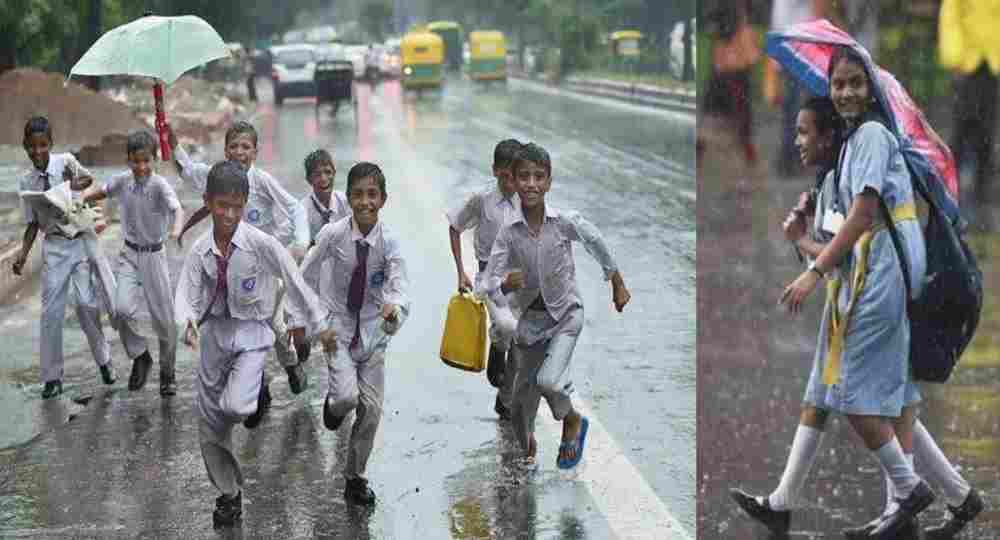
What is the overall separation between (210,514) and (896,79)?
12.1 feet

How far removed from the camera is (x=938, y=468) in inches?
169

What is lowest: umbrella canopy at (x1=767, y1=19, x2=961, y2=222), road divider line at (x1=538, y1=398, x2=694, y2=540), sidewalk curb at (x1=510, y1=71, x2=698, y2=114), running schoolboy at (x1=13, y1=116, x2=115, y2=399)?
sidewalk curb at (x1=510, y1=71, x2=698, y2=114)

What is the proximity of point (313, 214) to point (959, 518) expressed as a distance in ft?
17.7

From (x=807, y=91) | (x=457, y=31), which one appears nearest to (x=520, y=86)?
(x=457, y=31)

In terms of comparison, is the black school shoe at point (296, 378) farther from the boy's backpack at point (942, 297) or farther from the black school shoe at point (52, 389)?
the boy's backpack at point (942, 297)

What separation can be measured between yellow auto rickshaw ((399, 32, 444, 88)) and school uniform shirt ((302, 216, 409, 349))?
50.5 metres

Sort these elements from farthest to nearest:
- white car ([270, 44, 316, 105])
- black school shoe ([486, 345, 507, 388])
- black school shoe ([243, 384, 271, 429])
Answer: white car ([270, 44, 316, 105]), black school shoe ([486, 345, 507, 388]), black school shoe ([243, 384, 271, 429])

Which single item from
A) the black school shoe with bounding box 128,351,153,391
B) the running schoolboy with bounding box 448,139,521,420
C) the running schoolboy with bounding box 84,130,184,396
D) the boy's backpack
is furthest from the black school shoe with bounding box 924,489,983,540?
the black school shoe with bounding box 128,351,153,391

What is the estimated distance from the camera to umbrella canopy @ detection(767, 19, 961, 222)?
13.5 ft

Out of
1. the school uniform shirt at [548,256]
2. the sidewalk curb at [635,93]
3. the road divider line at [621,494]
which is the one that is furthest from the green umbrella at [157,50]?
the sidewalk curb at [635,93]

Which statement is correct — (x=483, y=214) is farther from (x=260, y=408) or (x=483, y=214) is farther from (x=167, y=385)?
(x=167, y=385)

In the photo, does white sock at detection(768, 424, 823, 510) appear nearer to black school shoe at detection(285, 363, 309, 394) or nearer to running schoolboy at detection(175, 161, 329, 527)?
running schoolboy at detection(175, 161, 329, 527)

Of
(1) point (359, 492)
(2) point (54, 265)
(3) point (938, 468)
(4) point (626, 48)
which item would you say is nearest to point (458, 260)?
(1) point (359, 492)

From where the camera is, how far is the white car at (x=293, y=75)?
49562 millimetres
